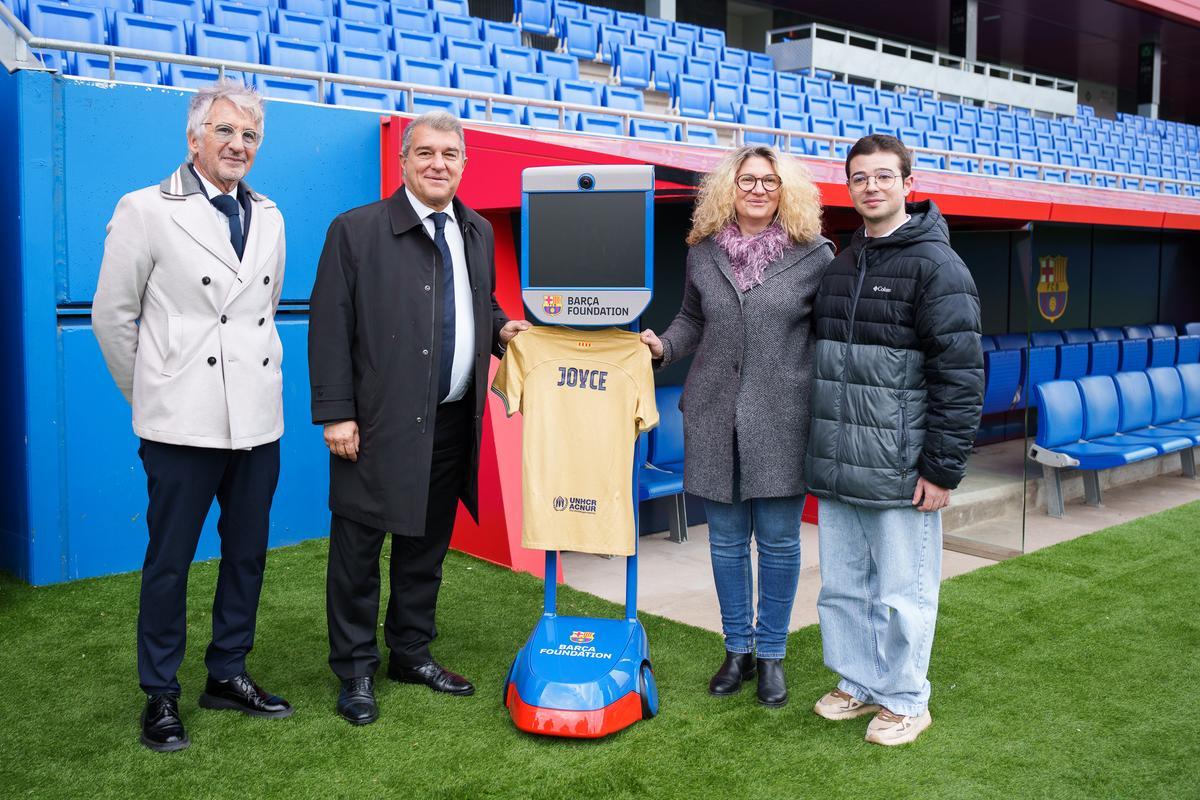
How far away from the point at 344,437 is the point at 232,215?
0.73m

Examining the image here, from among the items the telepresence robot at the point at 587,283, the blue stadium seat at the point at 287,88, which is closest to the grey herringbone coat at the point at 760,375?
the telepresence robot at the point at 587,283

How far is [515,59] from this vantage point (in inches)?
385

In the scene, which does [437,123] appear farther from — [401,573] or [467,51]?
[467,51]

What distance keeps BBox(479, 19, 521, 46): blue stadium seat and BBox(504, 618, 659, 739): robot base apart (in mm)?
8539

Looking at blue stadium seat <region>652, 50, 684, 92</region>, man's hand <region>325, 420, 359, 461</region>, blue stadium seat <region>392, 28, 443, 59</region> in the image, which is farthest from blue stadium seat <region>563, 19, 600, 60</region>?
man's hand <region>325, 420, 359, 461</region>

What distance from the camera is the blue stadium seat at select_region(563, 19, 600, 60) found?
39.9ft

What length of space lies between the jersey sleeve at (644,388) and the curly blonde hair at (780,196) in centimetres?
46

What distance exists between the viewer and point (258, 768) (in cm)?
283

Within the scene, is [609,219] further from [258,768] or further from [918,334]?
[258,768]

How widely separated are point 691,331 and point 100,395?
2862mm

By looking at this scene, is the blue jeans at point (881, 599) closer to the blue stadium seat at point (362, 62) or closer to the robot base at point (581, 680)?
the robot base at point (581, 680)

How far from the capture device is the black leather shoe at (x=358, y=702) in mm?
3137

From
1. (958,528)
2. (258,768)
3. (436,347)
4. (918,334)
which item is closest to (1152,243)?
(958,528)

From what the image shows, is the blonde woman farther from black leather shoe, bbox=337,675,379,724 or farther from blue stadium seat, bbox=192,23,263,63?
blue stadium seat, bbox=192,23,263,63
